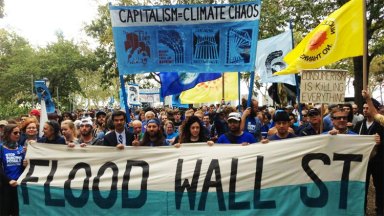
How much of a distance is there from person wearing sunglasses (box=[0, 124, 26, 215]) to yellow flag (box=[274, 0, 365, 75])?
4.12m

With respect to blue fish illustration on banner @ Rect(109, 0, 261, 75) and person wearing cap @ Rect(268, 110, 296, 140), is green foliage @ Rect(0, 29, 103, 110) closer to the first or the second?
blue fish illustration on banner @ Rect(109, 0, 261, 75)

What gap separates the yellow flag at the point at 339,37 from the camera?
6156 mm

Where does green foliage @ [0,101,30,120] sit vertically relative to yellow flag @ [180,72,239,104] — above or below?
below

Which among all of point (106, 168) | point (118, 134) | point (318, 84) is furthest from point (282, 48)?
point (106, 168)

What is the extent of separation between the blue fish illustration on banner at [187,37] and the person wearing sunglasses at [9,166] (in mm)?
1988

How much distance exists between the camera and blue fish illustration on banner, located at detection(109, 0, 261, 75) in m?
6.82

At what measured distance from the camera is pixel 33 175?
5.47 metres

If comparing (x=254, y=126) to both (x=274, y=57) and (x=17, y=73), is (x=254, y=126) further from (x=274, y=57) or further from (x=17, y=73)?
(x=17, y=73)

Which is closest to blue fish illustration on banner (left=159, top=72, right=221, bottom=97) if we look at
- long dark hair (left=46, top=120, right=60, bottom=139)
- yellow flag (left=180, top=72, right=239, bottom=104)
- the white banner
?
the white banner

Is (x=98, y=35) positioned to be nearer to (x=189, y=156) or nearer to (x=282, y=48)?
(x=282, y=48)

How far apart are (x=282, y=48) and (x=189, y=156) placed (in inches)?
230

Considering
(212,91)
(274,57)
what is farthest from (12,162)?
(212,91)

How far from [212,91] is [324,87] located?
7.99m

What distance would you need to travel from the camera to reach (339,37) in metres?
6.21
